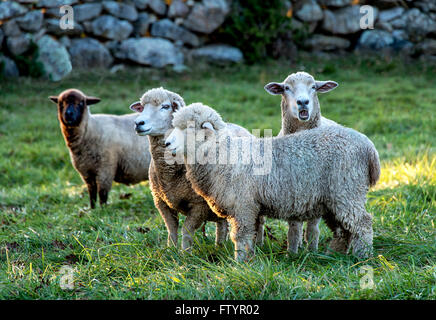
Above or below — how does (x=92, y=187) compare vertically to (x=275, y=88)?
below

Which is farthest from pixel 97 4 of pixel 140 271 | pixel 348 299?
pixel 348 299

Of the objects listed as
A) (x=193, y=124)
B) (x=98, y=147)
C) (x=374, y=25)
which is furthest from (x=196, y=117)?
(x=374, y=25)

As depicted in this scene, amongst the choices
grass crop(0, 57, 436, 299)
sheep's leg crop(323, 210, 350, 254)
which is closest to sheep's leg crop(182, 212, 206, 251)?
grass crop(0, 57, 436, 299)

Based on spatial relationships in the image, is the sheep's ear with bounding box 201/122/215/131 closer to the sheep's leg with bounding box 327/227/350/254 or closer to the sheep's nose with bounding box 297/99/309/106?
the sheep's nose with bounding box 297/99/309/106

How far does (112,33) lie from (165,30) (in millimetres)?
1267

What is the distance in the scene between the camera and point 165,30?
493 inches

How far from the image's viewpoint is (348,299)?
2922mm

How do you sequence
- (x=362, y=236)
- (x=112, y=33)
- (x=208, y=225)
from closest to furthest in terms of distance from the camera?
(x=362, y=236)
(x=208, y=225)
(x=112, y=33)

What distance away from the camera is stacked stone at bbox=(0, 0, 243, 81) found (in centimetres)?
1120

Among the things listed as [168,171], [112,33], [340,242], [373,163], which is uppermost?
[112,33]

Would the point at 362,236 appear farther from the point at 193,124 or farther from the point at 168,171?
the point at 168,171

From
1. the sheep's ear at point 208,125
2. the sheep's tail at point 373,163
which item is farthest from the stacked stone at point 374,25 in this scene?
the sheep's ear at point 208,125

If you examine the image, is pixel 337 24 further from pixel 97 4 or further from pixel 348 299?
pixel 348 299

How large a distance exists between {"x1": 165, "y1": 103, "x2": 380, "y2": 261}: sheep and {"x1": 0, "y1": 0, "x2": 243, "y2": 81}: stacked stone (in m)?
8.62
